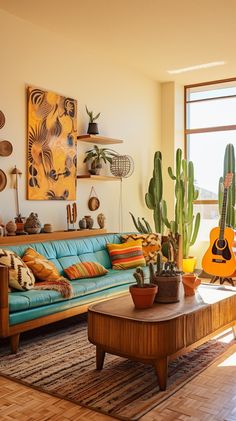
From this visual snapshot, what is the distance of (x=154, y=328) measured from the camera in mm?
2705

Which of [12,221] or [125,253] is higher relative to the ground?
[12,221]

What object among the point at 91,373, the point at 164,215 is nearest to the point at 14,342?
the point at 91,373

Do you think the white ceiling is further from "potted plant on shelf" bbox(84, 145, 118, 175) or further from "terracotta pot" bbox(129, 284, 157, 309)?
"terracotta pot" bbox(129, 284, 157, 309)

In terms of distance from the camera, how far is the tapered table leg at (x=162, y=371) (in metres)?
2.72

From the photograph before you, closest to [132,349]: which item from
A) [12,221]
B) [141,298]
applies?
[141,298]

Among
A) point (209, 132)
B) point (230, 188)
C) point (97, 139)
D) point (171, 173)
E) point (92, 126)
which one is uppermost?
point (209, 132)

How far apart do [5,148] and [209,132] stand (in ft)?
11.8

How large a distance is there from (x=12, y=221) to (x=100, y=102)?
6.99ft

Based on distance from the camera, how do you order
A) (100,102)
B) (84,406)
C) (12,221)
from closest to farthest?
(84,406), (12,221), (100,102)

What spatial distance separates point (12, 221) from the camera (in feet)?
14.6

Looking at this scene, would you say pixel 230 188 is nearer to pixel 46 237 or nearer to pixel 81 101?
pixel 81 101

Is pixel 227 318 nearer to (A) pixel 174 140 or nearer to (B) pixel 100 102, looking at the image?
(B) pixel 100 102

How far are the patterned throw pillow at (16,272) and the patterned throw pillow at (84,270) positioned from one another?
2.11 feet

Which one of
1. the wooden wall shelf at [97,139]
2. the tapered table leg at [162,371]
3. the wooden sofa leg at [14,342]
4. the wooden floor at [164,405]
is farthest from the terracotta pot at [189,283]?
the wooden wall shelf at [97,139]
